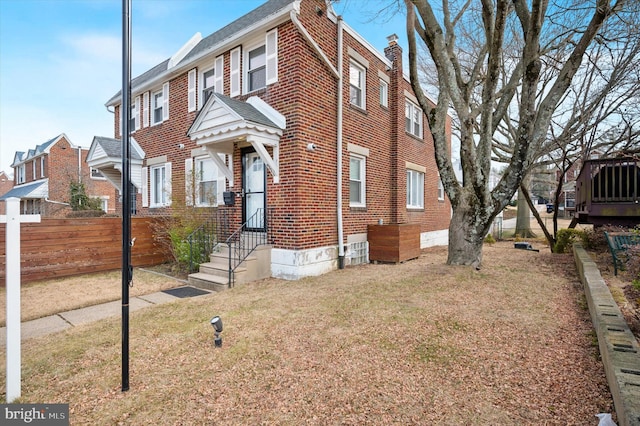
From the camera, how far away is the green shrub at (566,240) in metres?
10.9

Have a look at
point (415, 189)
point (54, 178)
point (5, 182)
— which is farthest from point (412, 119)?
point (5, 182)

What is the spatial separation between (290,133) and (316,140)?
29.1 inches

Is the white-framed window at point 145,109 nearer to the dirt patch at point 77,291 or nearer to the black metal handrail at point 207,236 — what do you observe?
the black metal handrail at point 207,236

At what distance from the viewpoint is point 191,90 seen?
1031 centimetres

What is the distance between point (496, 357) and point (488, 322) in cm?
102

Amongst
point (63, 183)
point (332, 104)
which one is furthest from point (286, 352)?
point (63, 183)

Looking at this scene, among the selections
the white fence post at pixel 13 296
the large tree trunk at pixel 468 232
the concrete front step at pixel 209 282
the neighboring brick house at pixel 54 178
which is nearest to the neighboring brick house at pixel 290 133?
the concrete front step at pixel 209 282

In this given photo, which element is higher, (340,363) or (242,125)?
(242,125)

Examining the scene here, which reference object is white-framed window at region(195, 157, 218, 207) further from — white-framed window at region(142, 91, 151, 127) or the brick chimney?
the brick chimney

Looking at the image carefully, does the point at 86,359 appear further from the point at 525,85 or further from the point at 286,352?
the point at 525,85

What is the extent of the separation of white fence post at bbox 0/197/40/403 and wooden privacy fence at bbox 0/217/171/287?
20.5 ft

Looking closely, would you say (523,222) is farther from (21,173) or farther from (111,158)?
(21,173)

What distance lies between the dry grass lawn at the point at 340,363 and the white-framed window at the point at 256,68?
228 inches

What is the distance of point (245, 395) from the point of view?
283cm
